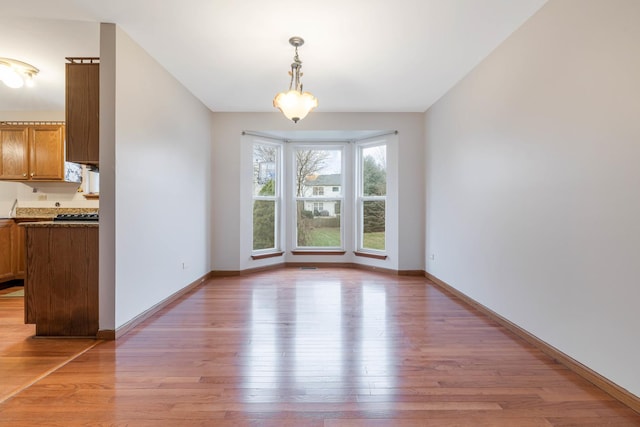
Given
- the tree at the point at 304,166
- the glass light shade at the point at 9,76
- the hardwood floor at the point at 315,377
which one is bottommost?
the hardwood floor at the point at 315,377

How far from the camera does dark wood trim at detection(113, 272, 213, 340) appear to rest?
96.6 inches

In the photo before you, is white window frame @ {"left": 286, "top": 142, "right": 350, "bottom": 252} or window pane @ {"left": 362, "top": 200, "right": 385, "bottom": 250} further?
white window frame @ {"left": 286, "top": 142, "right": 350, "bottom": 252}

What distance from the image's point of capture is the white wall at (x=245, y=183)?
459 cm

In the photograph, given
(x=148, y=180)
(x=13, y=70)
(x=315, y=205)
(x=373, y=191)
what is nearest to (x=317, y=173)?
(x=315, y=205)

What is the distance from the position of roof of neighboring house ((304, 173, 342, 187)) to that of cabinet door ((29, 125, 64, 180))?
3.72 meters

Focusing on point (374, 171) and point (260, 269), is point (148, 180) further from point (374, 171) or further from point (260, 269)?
point (374, 171)

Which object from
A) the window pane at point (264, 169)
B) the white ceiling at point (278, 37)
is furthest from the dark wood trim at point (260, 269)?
the white ceiling at point (278, 37)

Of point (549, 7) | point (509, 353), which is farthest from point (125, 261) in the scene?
point (549, 7)

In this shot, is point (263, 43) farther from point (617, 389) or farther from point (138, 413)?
point (617, 389)

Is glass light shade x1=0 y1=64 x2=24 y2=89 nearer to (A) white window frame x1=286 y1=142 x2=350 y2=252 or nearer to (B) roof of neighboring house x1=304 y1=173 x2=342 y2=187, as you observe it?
(A) white window frame x1=286 y1=142 x2=350 y2=252

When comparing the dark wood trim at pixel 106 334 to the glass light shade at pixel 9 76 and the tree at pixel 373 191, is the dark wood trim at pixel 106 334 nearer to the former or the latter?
the glass light shade at pixel 9 76

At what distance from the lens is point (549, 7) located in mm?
2109

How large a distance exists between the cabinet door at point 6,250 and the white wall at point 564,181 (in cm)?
595

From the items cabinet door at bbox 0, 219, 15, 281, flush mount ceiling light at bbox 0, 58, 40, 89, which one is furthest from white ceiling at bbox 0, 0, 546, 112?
cabinet door at bbox 0, 219, 15, 281
